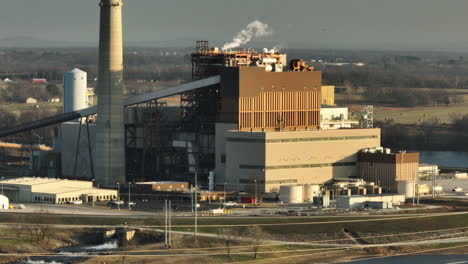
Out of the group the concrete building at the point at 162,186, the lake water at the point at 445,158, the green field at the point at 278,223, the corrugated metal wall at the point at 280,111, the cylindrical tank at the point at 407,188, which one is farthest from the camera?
the lake water at the point at 445,158

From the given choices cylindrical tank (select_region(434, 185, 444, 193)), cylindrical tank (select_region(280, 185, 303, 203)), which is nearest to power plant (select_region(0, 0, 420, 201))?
cylindrical tank (select_region(280, 185, 303, 203))

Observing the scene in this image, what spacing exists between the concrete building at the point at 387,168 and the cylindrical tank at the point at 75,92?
38.4 m

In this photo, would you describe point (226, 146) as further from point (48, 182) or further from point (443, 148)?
point (443, 148)

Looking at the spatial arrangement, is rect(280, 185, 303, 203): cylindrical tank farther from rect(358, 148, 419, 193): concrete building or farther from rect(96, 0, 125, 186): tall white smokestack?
rect(96, 0, 125, 186): tall white smokestack

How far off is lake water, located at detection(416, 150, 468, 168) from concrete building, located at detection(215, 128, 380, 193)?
3188cm

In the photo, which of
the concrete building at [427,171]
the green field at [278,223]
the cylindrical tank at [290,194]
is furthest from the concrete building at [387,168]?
the green field at [278,223]

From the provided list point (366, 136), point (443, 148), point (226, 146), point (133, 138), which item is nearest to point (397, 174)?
point (366, 136)

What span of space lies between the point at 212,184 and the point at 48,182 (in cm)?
1356

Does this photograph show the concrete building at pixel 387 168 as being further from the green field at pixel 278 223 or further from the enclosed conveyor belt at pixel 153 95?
the green field at pixel 278 223

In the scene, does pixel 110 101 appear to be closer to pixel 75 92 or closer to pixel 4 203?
pixel 4 203

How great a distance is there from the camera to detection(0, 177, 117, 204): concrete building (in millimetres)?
127125

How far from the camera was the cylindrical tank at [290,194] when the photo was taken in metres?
126

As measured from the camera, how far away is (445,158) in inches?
6978

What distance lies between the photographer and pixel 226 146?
435 feet
